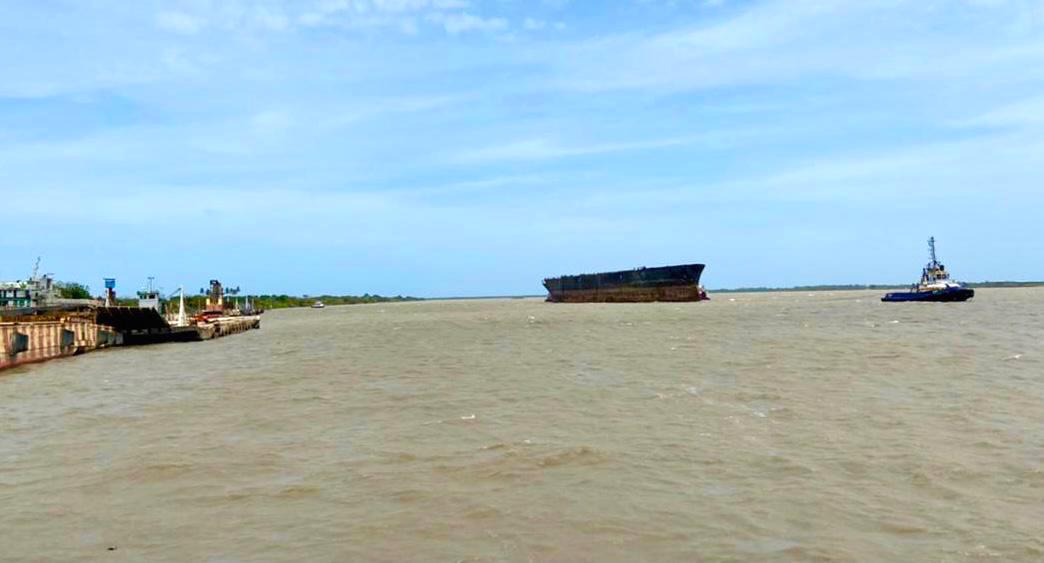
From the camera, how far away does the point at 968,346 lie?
2997 centimetres

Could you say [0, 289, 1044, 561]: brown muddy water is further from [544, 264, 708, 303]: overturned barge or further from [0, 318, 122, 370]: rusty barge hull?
[544, 264, 708, 303]: overturned barge

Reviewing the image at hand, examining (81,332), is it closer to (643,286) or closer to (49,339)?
(49,339)

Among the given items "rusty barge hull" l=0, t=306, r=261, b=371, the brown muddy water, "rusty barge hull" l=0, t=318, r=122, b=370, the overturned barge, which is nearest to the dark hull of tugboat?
the overturned barge

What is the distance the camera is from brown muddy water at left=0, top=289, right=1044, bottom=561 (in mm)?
8312

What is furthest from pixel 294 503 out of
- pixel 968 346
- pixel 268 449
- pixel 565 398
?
pixel 968 346

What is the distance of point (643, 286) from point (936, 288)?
46.5 meters

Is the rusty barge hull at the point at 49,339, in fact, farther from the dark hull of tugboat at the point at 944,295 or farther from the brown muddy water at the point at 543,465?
the dark hull of tugboat at the point at 944,295

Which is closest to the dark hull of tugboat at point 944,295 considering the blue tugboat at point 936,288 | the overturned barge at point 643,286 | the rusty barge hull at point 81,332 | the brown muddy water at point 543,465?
the blue tugboat at point 936,288

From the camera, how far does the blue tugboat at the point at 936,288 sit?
77.3 meters

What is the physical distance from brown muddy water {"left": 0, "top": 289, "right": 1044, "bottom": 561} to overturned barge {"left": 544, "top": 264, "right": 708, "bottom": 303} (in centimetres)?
8731

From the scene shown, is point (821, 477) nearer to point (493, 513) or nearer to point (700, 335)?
point (493, 513)

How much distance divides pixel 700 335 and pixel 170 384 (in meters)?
25.9

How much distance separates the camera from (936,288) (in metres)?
78.5

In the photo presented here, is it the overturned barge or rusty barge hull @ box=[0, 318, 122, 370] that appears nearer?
rusty barge hull @ box=[0, 318, 122, 370]
